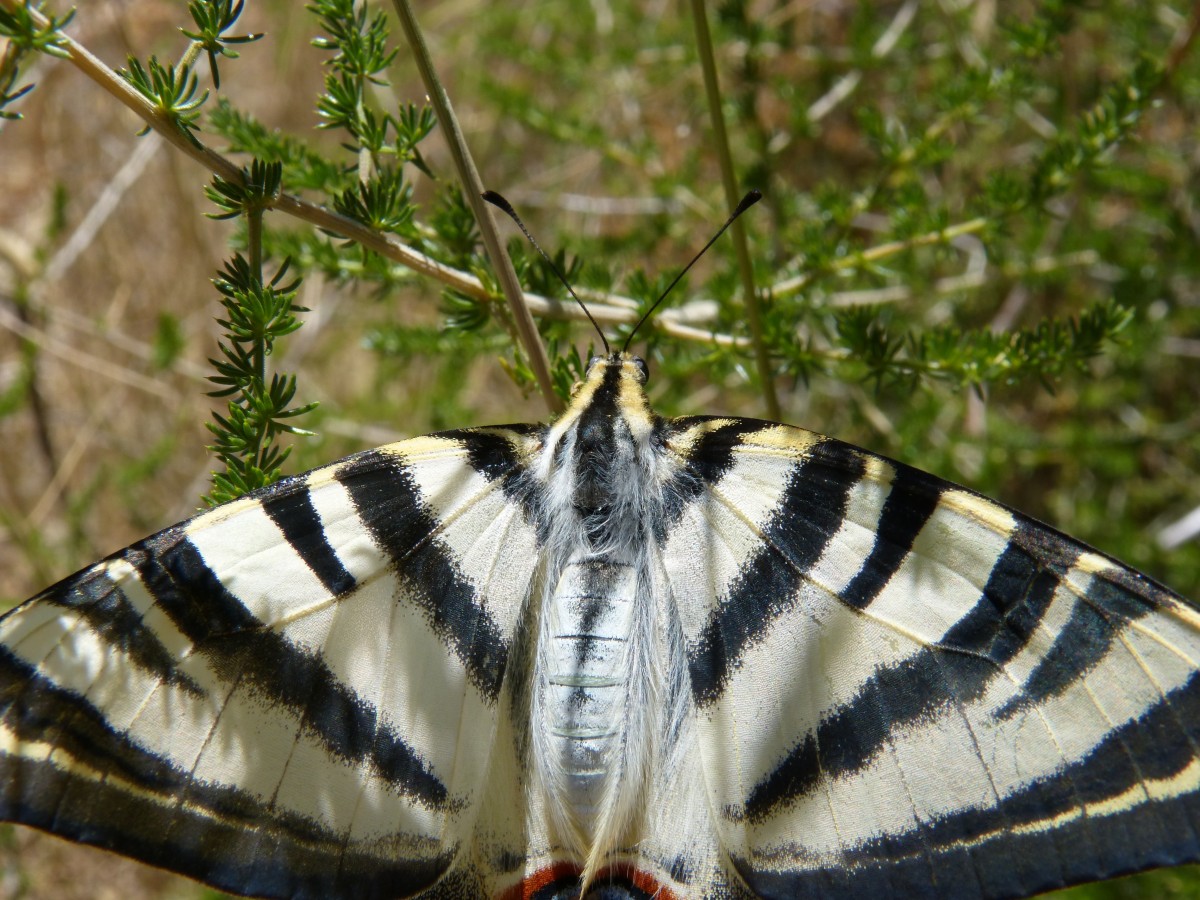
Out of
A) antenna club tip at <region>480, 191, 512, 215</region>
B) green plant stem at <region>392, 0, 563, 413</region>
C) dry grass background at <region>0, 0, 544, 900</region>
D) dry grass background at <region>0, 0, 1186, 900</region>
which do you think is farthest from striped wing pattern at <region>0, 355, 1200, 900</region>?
dry grass background at <region>0, 0, 544, 900</region>

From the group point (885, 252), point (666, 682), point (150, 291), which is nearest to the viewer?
point (666, 682)

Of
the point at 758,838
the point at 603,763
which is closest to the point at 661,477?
the point at 603,763

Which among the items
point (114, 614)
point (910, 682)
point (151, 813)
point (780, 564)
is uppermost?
point (114, 614)

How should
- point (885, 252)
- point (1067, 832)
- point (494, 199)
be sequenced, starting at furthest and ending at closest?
point (885, 252), point (494, 199), point (1067, 832)

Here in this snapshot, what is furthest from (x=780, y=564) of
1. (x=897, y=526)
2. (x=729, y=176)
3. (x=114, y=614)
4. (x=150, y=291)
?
(x=150, y=291)

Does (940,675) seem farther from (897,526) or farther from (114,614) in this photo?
(114,614)
